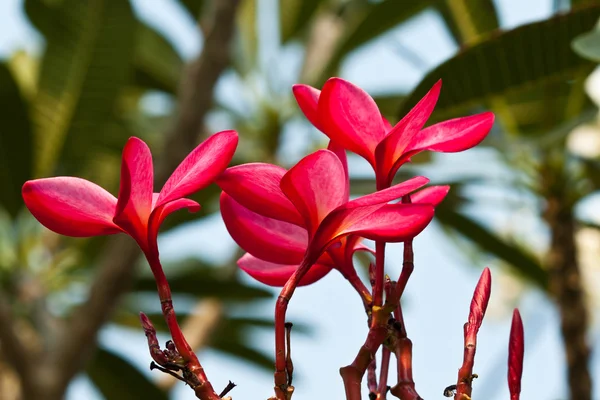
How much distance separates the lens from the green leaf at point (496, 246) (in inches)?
92.0

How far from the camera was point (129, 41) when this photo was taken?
2.15 metres

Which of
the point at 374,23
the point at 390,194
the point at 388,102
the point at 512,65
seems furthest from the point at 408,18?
the point at 390,194

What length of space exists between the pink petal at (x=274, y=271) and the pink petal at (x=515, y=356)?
108 mm

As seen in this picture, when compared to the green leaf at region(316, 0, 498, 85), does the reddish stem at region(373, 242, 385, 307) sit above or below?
below

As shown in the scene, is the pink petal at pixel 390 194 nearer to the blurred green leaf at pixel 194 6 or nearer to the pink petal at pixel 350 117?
the pink petal at pixel 350 117

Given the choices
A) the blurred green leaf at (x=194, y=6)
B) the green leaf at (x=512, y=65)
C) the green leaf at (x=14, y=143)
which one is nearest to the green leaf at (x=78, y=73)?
the green leaf at (x=14, y=143)

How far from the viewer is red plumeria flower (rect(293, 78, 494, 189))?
0.47 metres

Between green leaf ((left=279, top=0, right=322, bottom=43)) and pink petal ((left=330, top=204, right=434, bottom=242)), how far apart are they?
258 centimetres

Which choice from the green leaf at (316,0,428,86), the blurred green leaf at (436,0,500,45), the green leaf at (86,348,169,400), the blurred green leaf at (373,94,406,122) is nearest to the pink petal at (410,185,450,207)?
the blurred green leaf at (436,0,500,45)

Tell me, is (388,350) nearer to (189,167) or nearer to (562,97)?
(189,167)

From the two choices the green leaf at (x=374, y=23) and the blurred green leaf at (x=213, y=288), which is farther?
the green leaf at (x=374, y=23)

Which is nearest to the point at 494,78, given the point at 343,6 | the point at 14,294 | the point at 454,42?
the point at 454,42

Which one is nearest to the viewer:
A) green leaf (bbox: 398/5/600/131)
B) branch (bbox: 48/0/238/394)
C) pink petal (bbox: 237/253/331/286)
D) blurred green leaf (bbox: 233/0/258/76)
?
pink petal (bbox: 237/253/331/286)

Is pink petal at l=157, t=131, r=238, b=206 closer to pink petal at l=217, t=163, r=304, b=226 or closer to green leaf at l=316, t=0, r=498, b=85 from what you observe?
pink petal at l=217, t=163, r=304, b=226
